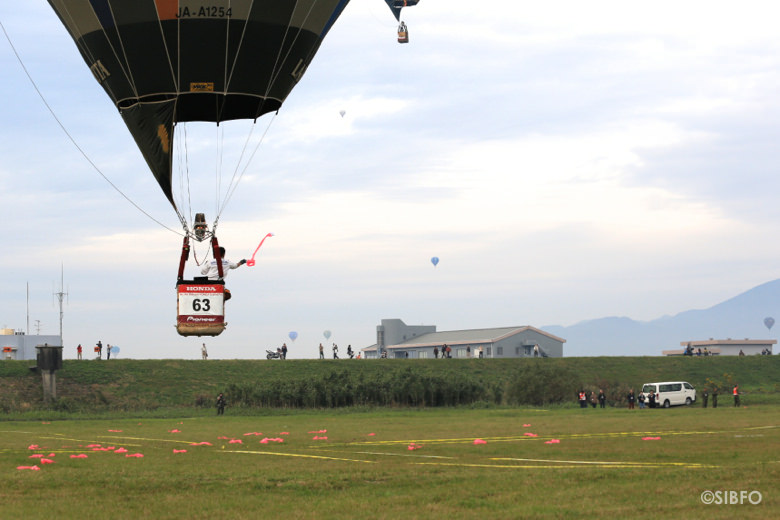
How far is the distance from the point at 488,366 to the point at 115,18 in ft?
220

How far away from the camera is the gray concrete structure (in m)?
107

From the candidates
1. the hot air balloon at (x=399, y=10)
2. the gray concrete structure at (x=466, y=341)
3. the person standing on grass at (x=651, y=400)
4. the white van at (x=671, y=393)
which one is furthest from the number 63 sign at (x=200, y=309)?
the gray concrete structure at (x=466, y=341)

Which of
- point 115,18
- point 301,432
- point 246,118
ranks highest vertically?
point 115,18

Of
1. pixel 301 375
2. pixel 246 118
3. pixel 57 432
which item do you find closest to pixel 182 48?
pixel 246 118

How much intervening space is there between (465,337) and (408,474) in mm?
92417

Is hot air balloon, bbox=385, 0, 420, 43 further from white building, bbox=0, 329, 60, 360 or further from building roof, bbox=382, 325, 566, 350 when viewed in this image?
white building, bbox=0, 329, 60, 360

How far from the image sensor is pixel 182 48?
2864 cm

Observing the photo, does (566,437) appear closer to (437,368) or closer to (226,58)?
(226,58)

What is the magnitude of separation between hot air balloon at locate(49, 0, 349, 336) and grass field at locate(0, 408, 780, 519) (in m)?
7.95

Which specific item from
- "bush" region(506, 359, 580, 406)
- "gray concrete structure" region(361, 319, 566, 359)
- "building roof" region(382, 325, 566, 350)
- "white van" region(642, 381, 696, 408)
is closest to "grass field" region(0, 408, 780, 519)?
"white van" region(642, 381, 696, 408)

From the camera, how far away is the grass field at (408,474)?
1681 cm

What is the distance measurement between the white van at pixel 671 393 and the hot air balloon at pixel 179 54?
4322 centimetres

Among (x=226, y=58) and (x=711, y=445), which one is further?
(x=226, y=58)

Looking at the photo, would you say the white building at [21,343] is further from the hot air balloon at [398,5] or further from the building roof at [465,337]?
the hot air balloon at [398,5]
